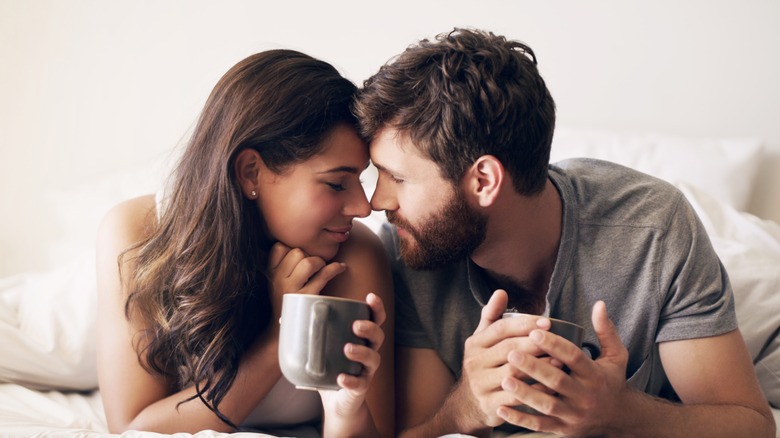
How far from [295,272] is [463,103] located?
39 cm

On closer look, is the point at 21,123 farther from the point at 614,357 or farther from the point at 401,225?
the point at 614,357

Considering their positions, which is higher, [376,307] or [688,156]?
[376,307]

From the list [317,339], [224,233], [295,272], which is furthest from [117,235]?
[317,339]

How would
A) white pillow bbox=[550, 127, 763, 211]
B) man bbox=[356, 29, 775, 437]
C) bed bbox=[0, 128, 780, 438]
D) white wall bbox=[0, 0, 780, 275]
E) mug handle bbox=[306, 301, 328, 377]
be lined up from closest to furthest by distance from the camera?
mug handle bbox=[306, 301, 328, 377] < man bbox=[356, 29, 775, 437] < bed bbox=[0, 128, 780, 438] < white pillow bbox=[550, 127, 763, 211] < white wall bbox=[0, 0, 780, 275]

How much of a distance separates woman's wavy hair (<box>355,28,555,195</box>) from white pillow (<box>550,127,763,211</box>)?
2.31ft

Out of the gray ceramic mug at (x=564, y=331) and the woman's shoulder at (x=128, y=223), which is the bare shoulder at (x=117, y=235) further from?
the gray ceramic mug at (x=564, y=331)

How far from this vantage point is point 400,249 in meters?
1.42

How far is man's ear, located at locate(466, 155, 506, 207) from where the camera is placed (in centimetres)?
133

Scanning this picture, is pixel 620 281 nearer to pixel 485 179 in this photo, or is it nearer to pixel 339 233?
pixel 485 179

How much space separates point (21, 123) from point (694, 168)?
187cm

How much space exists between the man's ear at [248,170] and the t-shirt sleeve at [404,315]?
31cm

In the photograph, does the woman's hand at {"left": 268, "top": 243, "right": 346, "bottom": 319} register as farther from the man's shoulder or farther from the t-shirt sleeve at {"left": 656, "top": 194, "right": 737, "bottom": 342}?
the t-shirt sleeve at {"left": 656, "top": 194, "right": 737, "bottom": 342}

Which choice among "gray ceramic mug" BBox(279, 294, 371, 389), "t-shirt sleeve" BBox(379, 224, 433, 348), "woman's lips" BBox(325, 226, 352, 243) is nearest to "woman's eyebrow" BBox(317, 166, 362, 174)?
"woman's lips" BBox(325, 226, 352, 243)

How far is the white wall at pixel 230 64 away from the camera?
2.12m
